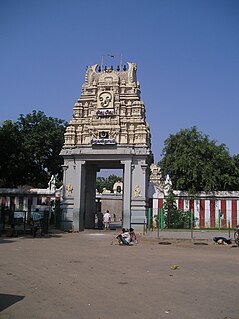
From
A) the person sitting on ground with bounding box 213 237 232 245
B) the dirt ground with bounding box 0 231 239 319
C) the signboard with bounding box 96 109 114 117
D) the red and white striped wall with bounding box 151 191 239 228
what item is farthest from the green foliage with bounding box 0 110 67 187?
the dirt ground with bounding box 0 231 239 319

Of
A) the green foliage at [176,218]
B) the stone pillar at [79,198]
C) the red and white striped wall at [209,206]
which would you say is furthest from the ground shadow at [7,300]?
the red and white striped wall at [209,206]

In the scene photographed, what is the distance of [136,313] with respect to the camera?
670cm

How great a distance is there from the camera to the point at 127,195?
1162 inches

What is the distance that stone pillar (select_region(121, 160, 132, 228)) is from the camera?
29.3 metres

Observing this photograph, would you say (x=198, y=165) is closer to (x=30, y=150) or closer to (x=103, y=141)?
(x=103, y=141)

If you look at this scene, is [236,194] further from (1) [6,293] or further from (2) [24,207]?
(1) [6,293]

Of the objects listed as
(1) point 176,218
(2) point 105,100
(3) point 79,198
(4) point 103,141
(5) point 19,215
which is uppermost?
(2) point 105,100

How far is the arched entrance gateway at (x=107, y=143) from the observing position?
29688mm

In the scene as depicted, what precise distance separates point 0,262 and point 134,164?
60.5 feet

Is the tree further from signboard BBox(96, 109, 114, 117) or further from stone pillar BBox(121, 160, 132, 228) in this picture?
signboard BBox(96, 109, 114, 117)

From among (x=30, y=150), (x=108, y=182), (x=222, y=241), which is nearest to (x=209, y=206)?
(x=222, y=241)

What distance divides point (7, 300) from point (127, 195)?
881 inches

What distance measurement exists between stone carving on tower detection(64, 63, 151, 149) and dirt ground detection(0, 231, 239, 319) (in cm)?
1710

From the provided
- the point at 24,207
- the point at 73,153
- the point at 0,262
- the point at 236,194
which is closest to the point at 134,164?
the point at 73,153
